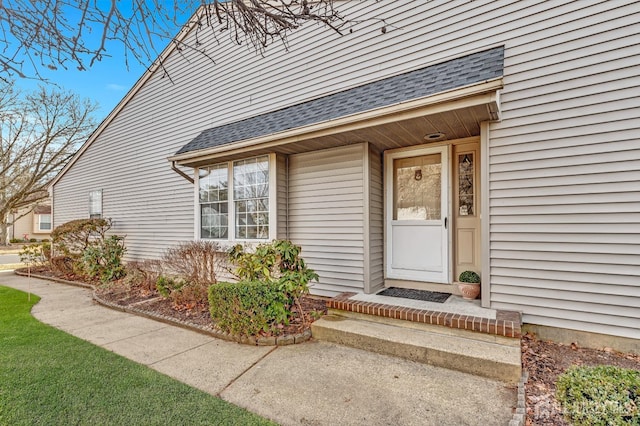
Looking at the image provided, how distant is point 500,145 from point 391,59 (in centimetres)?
227

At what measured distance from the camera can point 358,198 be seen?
16.4 ft

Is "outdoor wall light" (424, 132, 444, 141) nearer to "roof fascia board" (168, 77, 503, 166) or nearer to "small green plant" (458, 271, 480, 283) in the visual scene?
"roof fascia board" (168, 77, 503, 166)

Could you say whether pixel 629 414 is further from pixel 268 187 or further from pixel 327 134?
pixel 268 187

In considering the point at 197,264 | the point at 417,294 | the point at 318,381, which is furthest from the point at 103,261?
the point at 417,294

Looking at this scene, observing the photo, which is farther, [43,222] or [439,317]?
[43,222]

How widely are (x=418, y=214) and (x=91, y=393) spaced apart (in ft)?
14.8

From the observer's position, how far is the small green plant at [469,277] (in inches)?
169

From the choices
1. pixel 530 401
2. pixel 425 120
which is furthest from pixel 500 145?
pixel 530 401

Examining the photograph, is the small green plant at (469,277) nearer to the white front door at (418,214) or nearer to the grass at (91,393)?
the white front door at (418,214)

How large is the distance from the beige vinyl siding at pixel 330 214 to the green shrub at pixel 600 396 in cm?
292

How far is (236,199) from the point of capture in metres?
6.13

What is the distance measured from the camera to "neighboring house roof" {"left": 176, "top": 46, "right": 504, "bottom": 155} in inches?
146

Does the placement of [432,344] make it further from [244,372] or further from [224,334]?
[224,334]

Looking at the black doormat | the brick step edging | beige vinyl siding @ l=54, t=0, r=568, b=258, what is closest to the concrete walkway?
the brick step edging
